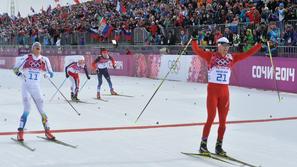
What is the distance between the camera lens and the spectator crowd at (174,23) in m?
21.1

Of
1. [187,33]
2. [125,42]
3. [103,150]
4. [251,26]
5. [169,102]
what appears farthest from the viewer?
[125,42]

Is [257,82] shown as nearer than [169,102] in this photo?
No

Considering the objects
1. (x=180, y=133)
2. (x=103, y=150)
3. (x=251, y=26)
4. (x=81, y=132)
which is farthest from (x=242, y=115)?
(x=251, y=26)

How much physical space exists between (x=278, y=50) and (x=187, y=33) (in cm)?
704

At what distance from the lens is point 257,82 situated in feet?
70.1

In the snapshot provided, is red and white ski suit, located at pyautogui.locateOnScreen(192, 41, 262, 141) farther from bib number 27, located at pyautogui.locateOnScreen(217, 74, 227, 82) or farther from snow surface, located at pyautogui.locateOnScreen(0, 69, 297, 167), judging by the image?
snow surface, located at pyautogui.locateOnScreen(0, 69, 297, 167)

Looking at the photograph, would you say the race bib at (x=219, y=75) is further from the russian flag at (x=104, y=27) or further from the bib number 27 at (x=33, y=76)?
the russian flag at (x=104, y=27)

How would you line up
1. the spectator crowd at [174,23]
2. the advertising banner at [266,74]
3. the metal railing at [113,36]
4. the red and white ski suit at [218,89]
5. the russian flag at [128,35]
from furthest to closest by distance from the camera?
the russian flag at [128,35], the metal railing at [113,36], the spectator crowd at [174,23], the advertising banner at [266,74], the red and white ski suit at [218,89]

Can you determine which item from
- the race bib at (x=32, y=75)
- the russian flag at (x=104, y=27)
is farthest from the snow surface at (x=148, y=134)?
the russian flag at (x=104, y=27)

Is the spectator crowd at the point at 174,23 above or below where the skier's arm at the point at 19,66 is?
above

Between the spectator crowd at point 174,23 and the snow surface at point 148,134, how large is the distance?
4.00 metres

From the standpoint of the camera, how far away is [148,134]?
10758mm

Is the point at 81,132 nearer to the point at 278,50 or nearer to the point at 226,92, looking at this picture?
the point at 226,92

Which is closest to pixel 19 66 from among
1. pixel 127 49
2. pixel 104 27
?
pixel 127 49
